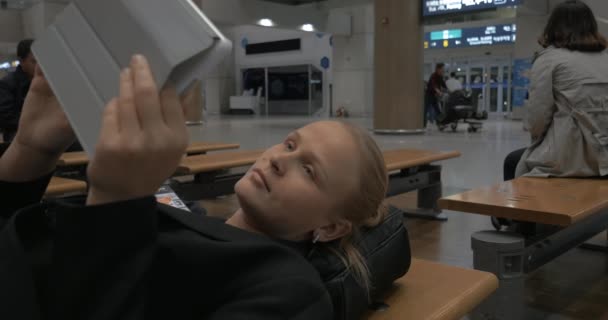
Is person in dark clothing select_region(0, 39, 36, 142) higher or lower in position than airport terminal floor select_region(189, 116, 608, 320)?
higher

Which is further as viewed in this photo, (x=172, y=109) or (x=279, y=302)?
(x=279, y=302)

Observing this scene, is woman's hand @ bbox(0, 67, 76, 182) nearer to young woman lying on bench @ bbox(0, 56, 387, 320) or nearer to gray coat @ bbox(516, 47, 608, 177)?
young woman lying on bench @ bbox(0, 56, 387, 320)

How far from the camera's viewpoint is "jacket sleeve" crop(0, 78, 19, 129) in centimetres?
441

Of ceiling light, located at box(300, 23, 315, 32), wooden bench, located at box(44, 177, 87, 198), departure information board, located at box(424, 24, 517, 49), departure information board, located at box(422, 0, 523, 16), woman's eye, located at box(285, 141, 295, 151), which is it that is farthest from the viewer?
departure information board, located at box(424, 24, 517, 49)

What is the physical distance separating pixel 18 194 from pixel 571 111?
262cm

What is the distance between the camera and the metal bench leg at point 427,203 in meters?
4.17

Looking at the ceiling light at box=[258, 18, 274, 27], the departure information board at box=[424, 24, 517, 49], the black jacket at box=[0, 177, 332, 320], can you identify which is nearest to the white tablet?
the black jacket at box=[0, 177, 332, 320]

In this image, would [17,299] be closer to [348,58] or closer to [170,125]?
[170,125]

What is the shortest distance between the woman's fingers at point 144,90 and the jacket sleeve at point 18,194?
1.61 ft

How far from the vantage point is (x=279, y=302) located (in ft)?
2.38

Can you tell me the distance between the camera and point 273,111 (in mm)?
24656

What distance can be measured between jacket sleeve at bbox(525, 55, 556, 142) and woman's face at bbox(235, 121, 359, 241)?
2.19 meters

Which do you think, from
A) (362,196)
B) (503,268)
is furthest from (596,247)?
(362,196)

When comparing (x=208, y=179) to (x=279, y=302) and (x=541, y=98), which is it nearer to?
(x=541, y=98)
